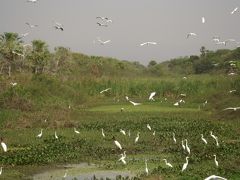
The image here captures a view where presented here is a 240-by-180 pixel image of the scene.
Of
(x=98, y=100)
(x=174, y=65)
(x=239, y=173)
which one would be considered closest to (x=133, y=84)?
(x=98, y=100)

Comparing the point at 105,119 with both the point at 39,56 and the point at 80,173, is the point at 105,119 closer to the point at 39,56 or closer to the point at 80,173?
the point at 80,173

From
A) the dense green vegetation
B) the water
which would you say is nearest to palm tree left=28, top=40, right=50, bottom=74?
the dense green vegetation

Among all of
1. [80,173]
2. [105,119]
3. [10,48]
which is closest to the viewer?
[80,173]

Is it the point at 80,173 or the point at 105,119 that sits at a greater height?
the point at 105,119

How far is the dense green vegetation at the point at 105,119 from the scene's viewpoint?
18328mm

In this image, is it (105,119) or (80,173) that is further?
(105,119)

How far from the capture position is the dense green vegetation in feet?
60.1

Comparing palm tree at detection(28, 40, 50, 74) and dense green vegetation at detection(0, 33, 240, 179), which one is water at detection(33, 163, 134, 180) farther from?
palm tree at detection(28, 40, 50, 74)

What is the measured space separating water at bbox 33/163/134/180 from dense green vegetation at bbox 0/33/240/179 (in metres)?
0.50

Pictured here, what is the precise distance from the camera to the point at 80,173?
17.0 meters

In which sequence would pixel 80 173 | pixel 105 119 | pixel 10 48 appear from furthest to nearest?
pixel 10 48, pixel 105 119, pixel 80 173

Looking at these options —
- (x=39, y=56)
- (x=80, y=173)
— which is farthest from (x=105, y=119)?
(x=39, y=56)

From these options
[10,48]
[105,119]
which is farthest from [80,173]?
[10,48]

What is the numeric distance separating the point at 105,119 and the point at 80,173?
41.7 feet
